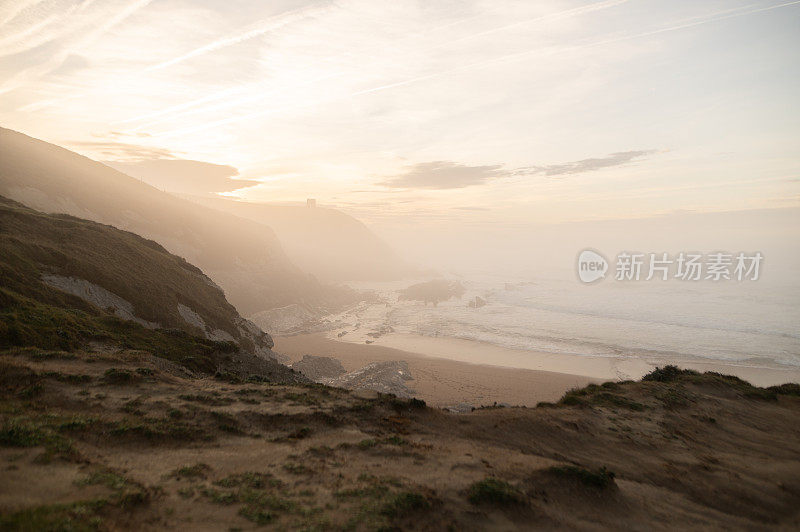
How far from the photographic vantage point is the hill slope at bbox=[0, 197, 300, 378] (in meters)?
19.0

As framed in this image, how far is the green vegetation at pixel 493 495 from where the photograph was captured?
404 inches

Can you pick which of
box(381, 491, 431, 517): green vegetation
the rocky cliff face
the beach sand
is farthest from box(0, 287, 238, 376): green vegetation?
the beach sand

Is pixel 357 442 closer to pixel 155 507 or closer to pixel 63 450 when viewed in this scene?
pixel 155 507

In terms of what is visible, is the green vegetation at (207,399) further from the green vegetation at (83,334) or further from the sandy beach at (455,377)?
the sandy beach at (455,377)

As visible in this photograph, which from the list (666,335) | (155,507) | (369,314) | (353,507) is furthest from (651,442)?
(369,314)

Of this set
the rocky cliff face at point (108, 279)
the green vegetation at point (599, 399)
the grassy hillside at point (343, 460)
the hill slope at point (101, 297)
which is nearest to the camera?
the grassy hillside at point (343, 460)

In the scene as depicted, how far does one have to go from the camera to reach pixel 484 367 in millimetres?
44031

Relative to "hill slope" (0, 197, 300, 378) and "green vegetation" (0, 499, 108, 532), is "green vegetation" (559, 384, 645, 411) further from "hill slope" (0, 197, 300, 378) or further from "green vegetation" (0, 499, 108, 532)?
"hill slope" (0, 197, 300, 378)

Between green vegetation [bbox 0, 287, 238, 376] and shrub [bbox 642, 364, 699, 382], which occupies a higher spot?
shrub [bbox 642, 364, 699, 382]

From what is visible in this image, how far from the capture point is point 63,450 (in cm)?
974

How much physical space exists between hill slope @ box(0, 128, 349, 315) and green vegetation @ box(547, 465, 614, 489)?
6257 centimetres

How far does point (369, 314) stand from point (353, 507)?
2744 inches

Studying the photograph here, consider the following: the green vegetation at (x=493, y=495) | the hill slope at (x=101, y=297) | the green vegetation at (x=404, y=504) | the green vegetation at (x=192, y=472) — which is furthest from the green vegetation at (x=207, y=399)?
the green vegetation at (x=493, y=495)

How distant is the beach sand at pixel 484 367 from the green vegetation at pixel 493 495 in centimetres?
2232
